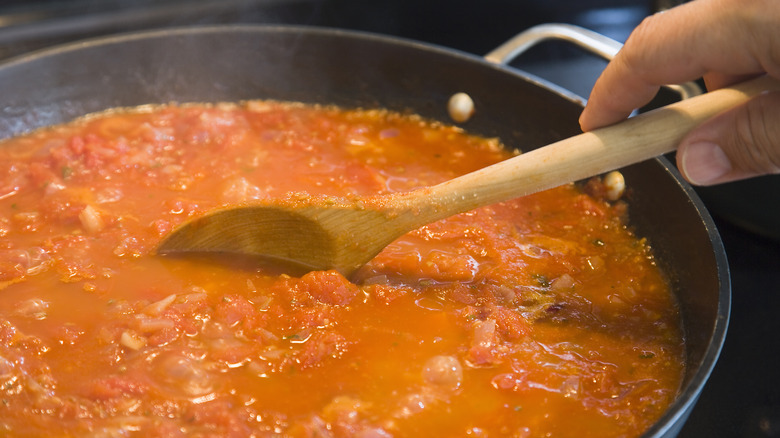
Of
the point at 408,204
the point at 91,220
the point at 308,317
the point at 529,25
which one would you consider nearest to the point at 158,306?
the point at 308,317

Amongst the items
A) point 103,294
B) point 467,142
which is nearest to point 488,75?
point 467,142

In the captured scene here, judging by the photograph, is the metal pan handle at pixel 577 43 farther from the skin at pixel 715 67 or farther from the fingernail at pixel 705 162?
the fingernail at pixel 705 162

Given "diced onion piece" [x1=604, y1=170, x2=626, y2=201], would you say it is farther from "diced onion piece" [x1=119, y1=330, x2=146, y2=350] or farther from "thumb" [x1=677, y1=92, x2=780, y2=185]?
"diced onion piece" [x1=119, y1=330, x2=146, y2=350]

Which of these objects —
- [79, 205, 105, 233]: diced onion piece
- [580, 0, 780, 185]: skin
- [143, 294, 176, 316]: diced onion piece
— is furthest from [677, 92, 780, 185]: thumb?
[79, 205, 105, 233]: diced onion piece

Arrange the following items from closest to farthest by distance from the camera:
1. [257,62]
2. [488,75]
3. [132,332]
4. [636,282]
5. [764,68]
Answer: [764,68]
[132,332]
[636,282]
[488,75]
[257,62]

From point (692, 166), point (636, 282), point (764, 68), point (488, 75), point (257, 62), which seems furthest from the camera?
point (257, 62)

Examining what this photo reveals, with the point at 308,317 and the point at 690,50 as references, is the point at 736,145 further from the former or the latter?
the point at 308,317

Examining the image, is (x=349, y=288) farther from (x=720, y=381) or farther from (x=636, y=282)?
(x=720, y=381)
